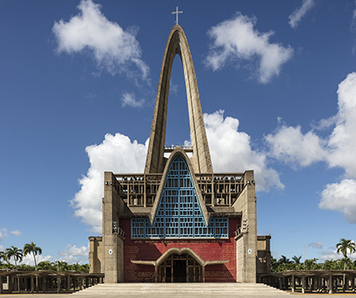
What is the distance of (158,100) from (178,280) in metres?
40.7

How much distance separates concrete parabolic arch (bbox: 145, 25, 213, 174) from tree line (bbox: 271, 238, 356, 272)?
1427 inches

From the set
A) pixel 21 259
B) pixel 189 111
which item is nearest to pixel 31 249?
pixel 21 259

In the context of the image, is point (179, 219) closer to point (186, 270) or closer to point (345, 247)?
point (186, 270)

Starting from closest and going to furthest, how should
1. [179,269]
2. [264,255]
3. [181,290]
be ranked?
[181,290] → [179,269] → [264,255]

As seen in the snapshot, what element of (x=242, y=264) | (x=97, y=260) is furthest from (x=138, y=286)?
(x=97, y=260)

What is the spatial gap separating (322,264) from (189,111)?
54.9 meters

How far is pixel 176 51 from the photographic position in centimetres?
8788

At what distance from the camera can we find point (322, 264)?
92750mm

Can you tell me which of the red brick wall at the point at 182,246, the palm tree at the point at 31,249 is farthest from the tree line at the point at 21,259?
the red brick wall at the point at 182,246

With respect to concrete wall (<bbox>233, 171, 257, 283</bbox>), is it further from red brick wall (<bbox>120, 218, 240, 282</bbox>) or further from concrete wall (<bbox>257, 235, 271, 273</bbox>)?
concrete wall (<bbox>257, 235, 271, 273</bbox>)

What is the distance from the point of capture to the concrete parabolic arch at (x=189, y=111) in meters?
67.5

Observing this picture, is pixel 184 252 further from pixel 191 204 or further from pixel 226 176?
pixel 226 176

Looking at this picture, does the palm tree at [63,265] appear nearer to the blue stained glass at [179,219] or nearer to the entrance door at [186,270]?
the blue stained glass at [179,219]

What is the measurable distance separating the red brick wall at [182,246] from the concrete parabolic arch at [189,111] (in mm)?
18815
